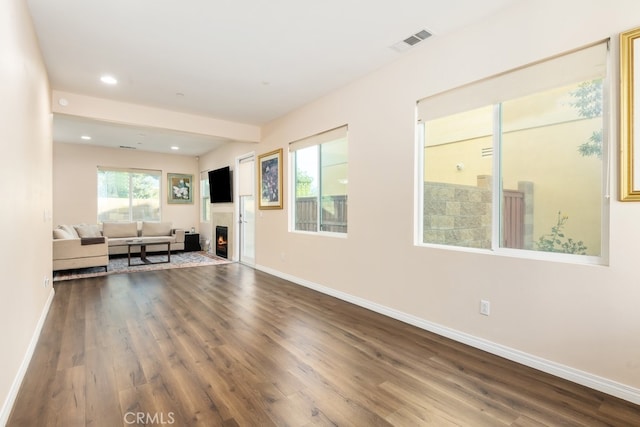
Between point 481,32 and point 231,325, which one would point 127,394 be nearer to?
Answer: point 231,325

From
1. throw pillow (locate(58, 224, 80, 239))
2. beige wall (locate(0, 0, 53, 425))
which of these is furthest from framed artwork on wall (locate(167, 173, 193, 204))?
beige wall (locate(0, 0, 53, 425))

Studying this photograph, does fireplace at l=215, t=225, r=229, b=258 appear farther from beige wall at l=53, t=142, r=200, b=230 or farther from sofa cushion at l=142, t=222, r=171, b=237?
beige wall at l=53, t=142, r=200, b=230

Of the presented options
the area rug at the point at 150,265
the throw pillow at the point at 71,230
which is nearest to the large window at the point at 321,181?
the area rug at the point at 150,265

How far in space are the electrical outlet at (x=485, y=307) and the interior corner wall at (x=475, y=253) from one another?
4 centimetres

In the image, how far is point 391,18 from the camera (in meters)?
2.58

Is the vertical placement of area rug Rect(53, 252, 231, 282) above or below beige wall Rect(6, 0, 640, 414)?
below

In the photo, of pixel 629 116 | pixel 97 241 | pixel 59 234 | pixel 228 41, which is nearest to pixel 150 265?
pixel 97 241

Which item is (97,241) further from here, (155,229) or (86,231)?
(155,229)

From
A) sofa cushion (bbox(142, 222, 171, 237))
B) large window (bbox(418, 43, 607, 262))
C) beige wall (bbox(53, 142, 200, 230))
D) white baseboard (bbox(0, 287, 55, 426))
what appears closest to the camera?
white baseboard (bbox(0, 287, 55, 426))

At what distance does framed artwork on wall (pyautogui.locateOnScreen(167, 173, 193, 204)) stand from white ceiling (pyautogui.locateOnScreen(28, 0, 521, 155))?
4.95 m

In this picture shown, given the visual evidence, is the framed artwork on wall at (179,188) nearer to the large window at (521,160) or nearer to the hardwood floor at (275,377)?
the hardwood floor at (275,377)

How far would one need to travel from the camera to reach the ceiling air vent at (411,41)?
2805mm

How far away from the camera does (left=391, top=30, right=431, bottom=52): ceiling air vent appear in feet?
9.20

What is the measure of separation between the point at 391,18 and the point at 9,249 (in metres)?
3.15
